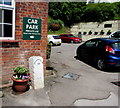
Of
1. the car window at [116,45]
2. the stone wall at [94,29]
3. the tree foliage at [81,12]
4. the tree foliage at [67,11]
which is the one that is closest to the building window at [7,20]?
the car window at [116,45]

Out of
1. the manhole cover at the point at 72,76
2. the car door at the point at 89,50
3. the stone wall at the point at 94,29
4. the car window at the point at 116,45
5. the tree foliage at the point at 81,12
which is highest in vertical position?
the tree foliage at the point at 81,12

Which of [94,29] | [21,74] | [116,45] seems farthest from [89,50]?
[94,29]

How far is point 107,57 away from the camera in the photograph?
680cm

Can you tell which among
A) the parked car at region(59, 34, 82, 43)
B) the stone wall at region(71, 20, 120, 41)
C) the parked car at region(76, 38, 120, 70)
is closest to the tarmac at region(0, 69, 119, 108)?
the parked car at region(76, 38, 120, 70)

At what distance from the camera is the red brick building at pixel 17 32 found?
475 cm

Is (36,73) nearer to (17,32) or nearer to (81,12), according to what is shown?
(17,32)

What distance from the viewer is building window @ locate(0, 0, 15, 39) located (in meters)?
4.71

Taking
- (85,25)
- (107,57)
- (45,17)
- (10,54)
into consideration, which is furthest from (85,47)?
(85,25)

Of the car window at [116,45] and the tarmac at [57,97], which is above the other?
the car window at [116,45]

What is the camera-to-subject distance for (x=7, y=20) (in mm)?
4832

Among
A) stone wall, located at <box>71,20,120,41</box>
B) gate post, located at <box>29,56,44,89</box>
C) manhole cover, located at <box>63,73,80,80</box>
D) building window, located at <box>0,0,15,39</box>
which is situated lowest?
manhole cover, located at <box>63,73,80,80</box>

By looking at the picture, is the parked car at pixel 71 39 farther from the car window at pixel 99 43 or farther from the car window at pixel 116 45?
the car window at pixel 116 45

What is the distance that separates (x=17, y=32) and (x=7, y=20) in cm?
51

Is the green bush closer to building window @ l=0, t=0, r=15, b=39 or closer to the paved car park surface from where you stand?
the paved car park surface
